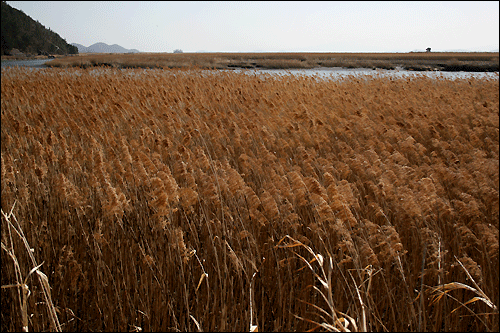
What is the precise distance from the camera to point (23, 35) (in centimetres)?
4906

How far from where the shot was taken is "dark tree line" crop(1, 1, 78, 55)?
4597cm

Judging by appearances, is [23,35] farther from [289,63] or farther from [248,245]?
[248,245]

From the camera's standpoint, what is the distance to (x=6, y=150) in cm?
490

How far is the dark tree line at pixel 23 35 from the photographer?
151 feet

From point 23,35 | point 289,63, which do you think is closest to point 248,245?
point 289,63

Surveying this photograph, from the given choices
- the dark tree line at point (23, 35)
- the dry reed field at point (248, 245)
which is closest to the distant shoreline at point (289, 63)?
the dark tree line at point (23, 35)

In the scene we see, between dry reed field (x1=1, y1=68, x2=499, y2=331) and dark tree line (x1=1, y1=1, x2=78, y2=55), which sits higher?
dark tree line (x1=1, y1=1, x2=78, y2=55)

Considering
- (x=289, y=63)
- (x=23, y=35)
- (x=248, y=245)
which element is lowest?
(x=248, y=245)

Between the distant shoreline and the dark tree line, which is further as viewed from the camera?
the dark tree line

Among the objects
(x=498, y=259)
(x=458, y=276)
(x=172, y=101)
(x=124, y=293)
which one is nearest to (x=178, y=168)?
(x=124, y=293)

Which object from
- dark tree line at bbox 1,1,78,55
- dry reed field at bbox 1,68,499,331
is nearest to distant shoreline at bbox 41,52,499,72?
dark tree line at bbox 1,1,78,55

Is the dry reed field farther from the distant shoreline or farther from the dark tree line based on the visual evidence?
the dark tree line

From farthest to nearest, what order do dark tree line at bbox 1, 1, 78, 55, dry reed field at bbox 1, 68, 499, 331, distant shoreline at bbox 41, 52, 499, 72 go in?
1. dark tree line at bbox 1, 1, 78, 55
2. distant shoreline at bbox 41, 52, 499, 72
3. dry reed field at bbox 1, 68, 499, 331

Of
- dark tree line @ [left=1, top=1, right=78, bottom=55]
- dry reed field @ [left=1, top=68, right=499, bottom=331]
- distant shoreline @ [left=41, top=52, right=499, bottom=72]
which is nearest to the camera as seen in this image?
dry reed field @ [left=1, top=68, right=499, bottom=331]
